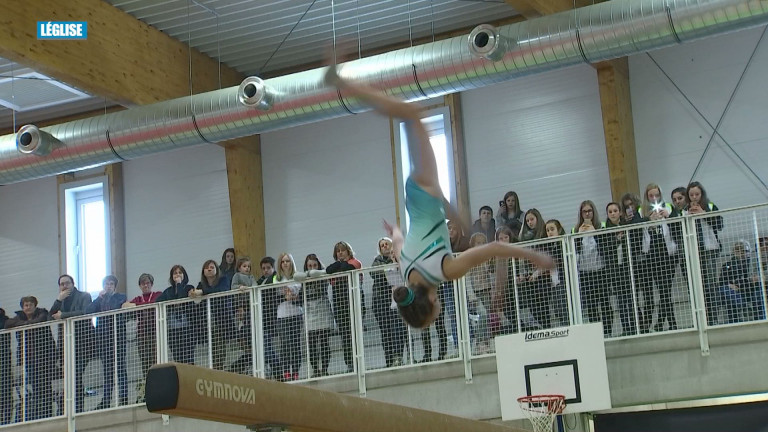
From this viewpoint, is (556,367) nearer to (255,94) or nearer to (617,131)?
(617,131)

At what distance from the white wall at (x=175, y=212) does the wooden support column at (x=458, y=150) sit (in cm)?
434

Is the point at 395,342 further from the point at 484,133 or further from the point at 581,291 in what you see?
the point at 484,133

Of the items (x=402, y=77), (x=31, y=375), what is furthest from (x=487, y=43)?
(x=31, y=375)

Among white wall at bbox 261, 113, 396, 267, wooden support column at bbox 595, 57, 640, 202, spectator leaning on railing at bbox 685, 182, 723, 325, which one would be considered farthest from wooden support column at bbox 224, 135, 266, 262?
spectator leaning on railing at bbox 685, 182, 723, 325

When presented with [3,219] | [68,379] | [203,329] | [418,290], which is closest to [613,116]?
[203,329]

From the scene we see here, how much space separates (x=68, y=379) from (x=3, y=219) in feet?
24.5

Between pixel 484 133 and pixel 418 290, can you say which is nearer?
pixel 418 290

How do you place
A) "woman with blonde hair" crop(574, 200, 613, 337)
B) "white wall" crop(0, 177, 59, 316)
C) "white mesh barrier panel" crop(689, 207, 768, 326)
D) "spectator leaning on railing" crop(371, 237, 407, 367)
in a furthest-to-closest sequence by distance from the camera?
1. "white wall" crop(0, 177, 59, 316)
2. "spectator leaning on railing" crop(371, 237, 407, 367)
3. "woman with blonde hair" crop(574, 200, 613, 337)
4. "white mesh barrier panel" crop(689, 207, 768, 326)

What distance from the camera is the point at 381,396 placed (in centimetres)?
1367

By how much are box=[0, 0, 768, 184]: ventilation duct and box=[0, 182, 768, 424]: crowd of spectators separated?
5.99 feet

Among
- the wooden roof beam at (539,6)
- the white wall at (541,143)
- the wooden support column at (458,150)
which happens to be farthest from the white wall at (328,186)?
the wooden roof beam at (539,6)

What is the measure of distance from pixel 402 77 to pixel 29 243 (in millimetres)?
9871

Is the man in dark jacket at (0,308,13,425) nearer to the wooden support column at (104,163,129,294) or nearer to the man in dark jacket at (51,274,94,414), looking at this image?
Result: the man in dark jacket at (51,274,94,414)

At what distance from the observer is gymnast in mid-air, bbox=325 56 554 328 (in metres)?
7.09
